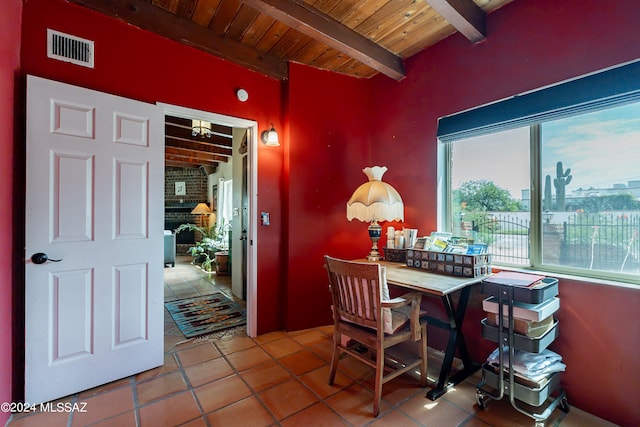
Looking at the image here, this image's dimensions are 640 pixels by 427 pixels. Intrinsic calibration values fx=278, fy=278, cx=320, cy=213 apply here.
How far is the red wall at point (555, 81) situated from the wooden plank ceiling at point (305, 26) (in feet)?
0.61

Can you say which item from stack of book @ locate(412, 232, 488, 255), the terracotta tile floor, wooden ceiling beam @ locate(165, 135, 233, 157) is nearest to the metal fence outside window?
stack of book @ locate(412, 232, 488, 255)

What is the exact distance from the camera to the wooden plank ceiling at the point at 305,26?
2.03m

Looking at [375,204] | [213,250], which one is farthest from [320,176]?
[213,250]

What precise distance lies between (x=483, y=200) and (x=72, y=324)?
10.3 feet

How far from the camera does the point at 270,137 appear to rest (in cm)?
267

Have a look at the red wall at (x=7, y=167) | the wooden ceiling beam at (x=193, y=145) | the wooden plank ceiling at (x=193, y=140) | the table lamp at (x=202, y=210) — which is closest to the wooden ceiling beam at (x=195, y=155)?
the wooden plank ceiling at (x=193, y=140)

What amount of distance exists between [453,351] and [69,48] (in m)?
3.34

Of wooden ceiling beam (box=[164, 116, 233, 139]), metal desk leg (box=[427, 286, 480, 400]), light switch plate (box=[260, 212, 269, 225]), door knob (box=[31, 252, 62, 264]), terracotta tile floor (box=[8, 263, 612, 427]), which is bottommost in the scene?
terracotta tile floor (box=[8, 263, 612, 427])

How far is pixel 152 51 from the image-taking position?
85.5 inches

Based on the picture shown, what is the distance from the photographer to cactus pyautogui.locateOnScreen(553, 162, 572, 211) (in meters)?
1.88

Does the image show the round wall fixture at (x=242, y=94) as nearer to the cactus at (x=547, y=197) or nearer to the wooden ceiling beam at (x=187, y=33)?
the wooden ceiling beam at (x=187, y=33)

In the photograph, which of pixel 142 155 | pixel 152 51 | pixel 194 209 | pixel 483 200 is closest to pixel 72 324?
pixel 142 155

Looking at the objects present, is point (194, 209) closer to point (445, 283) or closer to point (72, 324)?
point (72, 324)

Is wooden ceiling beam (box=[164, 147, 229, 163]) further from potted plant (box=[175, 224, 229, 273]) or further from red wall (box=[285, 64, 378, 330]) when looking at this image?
red wall (box=[285, 64, 378, 330])
